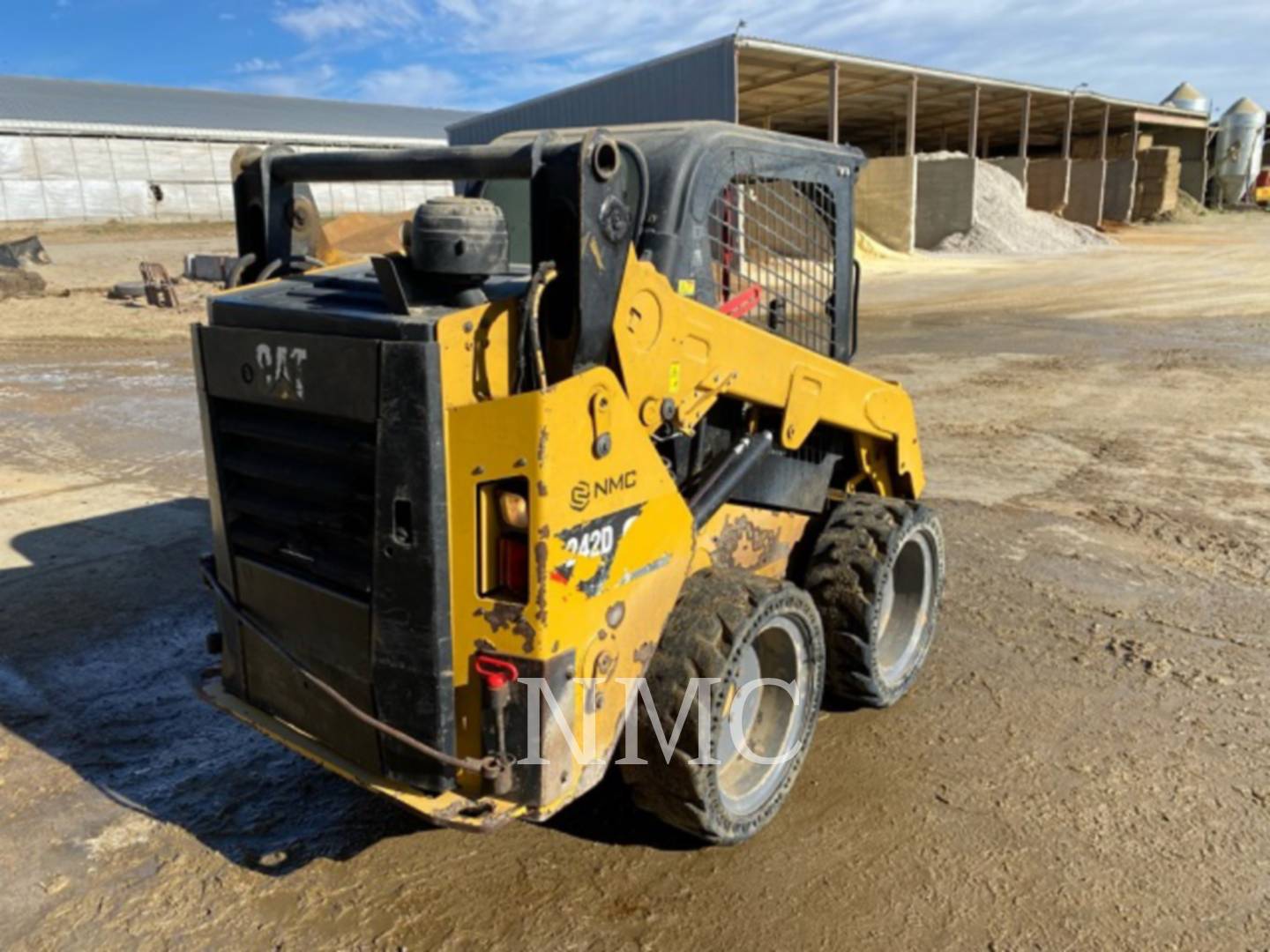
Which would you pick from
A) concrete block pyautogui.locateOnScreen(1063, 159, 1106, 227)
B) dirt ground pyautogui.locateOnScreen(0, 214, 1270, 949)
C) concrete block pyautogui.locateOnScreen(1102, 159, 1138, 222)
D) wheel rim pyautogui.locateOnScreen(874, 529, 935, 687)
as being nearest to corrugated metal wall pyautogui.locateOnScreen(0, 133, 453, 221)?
concrete block pyautogui.locateOnScreen(1063, 159, 1106, 227)

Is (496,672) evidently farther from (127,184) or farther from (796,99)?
(127,184)

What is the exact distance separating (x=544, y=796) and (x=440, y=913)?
2.16 ft

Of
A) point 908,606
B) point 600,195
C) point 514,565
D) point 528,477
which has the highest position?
point 600,195

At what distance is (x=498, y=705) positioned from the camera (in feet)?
9.08

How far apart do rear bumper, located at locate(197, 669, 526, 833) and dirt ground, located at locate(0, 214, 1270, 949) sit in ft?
1.55

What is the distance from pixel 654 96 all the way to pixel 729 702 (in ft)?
78.4

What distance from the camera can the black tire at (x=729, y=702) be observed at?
10.3ft

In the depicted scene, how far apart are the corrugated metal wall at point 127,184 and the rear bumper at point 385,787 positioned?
133 feet

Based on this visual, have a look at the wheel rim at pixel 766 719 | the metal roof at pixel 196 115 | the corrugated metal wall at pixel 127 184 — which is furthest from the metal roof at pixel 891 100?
the metal roof at pixel 196 115

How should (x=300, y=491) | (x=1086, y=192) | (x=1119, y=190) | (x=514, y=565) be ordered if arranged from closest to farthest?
1. (x=514, y=565)
2. (x=300, y=491)
3. (x=1086, y=192)
4. (x=1119, y=190)

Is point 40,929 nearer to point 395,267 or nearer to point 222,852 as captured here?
point 222,852

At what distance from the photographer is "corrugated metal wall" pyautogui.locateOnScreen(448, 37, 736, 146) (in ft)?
74.7

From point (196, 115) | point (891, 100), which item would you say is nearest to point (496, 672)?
point (891, 100)

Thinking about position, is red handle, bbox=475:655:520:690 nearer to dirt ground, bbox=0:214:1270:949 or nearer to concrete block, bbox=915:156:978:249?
dirt ground, bbox=0:214:1270:949
